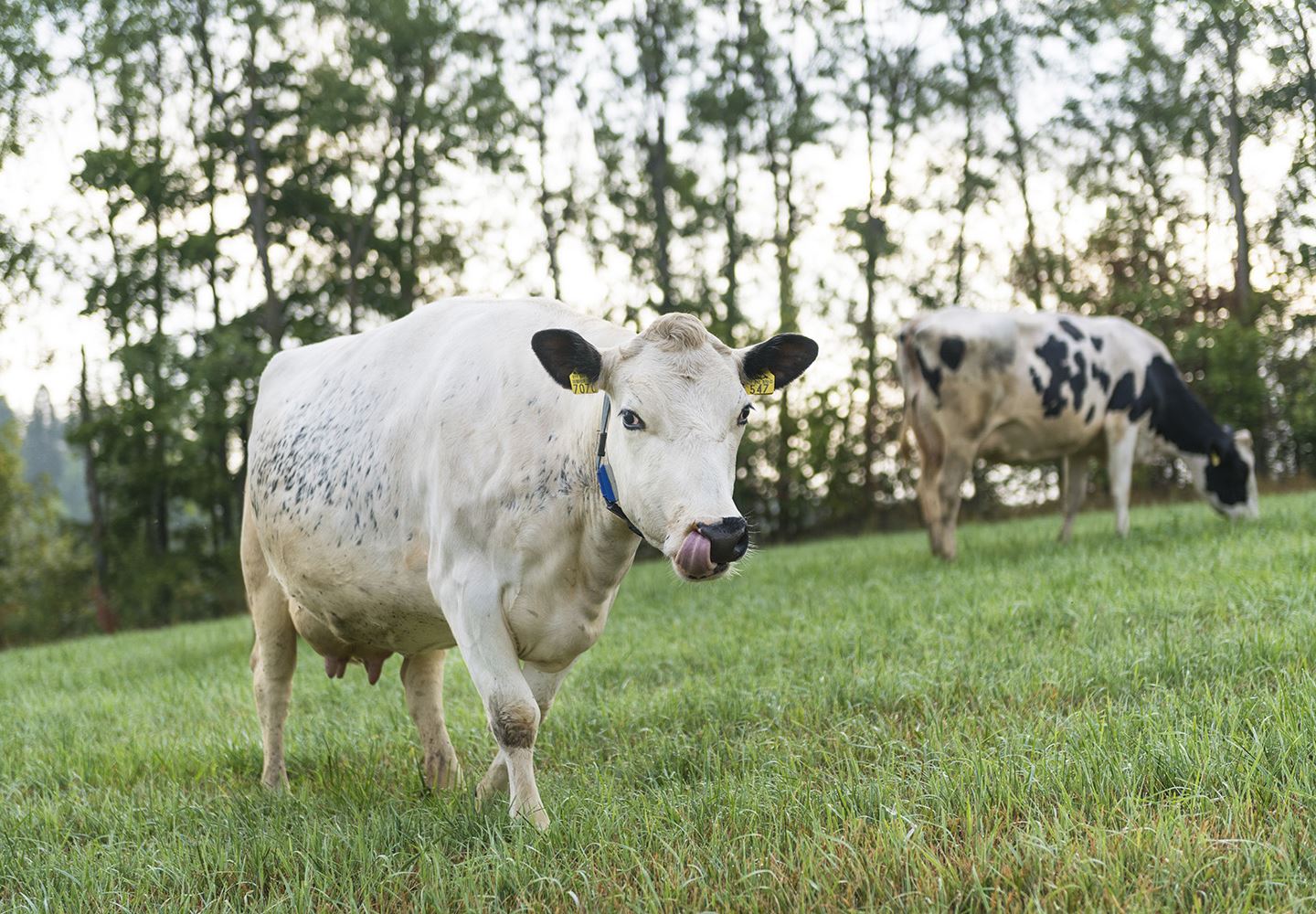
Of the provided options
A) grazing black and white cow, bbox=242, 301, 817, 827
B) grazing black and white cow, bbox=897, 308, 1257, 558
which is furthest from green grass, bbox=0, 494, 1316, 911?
grazing black and white cow, bbox=897, 308, 1257, 558

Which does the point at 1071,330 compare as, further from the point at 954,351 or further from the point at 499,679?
→ the point at 499,679

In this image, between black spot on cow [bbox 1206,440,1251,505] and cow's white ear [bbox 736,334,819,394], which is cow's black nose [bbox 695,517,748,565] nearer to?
cow's white ear [bbox 736,334,819,394]

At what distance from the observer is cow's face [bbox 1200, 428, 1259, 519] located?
34.7ft

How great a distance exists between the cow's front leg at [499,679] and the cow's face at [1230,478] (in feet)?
31.2

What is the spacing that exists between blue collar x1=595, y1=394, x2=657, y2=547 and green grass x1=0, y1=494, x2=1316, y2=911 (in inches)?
36.5

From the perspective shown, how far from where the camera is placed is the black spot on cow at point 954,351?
1017cm

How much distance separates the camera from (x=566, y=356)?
10.8ft

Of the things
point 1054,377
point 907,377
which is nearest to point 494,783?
point 907,377

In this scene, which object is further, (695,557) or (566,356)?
(566,356)

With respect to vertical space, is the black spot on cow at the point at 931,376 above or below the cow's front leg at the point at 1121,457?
above

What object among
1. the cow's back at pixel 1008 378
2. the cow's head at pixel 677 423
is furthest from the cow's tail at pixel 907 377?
the cow's head at pixel 677 423

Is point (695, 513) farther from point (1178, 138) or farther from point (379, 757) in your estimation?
point (1178, 138)

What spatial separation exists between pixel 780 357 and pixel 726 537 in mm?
1009

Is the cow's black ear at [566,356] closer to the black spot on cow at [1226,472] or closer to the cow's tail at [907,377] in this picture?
the cow's tail at [907,377]
